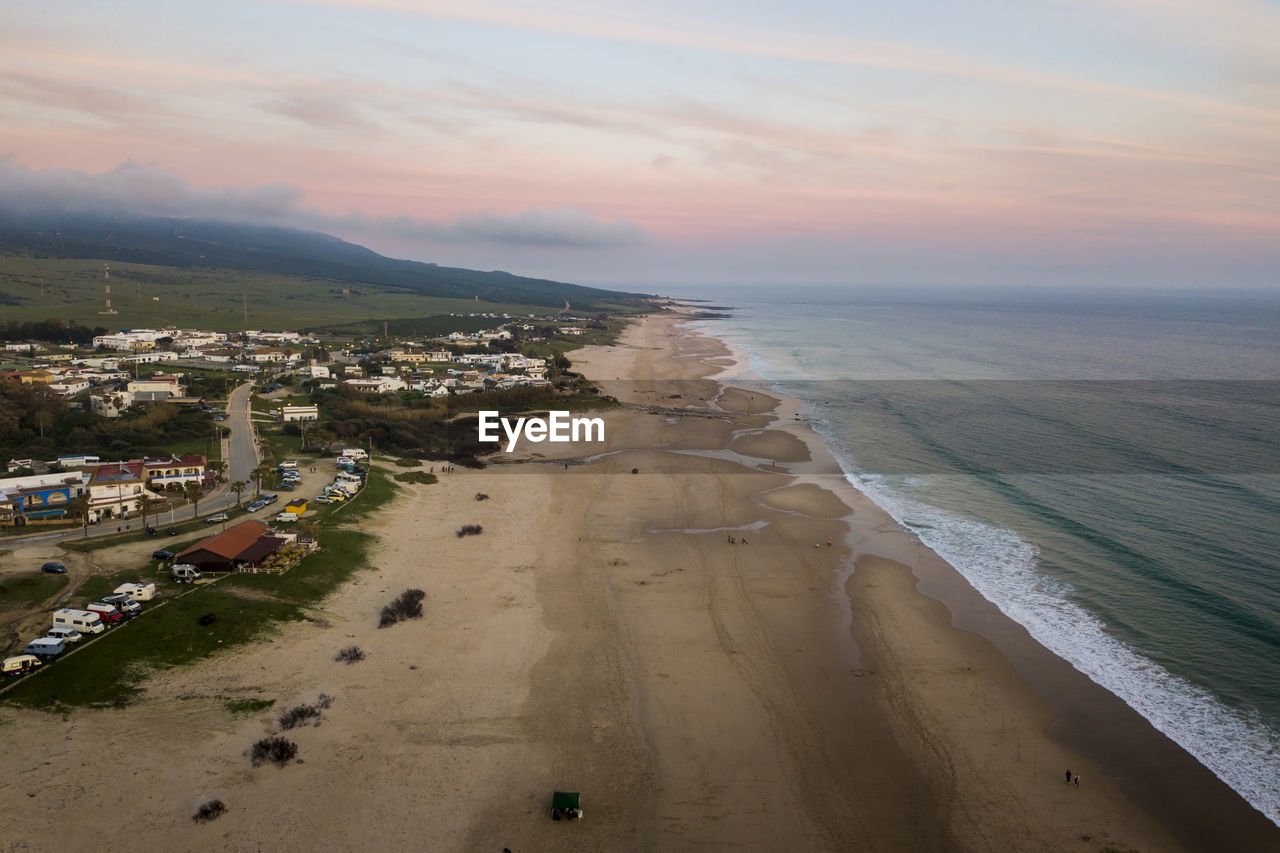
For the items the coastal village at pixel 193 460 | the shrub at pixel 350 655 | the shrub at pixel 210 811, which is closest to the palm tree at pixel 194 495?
the coastal village at pixel 193 460

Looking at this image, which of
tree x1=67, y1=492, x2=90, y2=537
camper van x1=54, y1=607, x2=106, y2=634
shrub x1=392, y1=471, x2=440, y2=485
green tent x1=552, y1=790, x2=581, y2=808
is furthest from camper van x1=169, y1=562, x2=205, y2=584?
shrub x1=392, y1=471, x2=440, y2=485

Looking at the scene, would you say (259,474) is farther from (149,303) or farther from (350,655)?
(149,303)

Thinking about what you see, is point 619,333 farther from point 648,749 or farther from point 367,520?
point 648,749

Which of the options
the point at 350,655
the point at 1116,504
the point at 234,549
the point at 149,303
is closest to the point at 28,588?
the point at 234,549

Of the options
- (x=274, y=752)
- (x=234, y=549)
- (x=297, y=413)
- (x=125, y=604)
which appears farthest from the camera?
(x=297, y=413)

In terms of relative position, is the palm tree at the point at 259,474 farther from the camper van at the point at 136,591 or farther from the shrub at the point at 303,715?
the shrub at the point at 303,715

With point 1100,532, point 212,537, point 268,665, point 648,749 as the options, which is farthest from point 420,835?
point 1100,532

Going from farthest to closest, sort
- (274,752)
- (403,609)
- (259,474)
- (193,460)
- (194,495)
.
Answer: (193,460) → (259,474) → (194,495) → (403,609) → (274,752)
